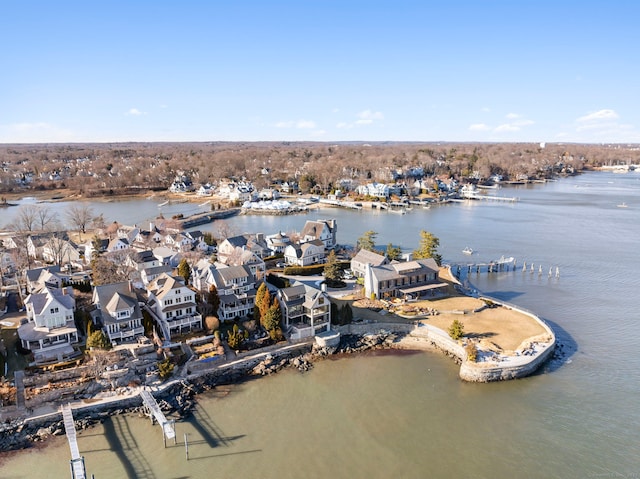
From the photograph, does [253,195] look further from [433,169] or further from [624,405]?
[624,405]

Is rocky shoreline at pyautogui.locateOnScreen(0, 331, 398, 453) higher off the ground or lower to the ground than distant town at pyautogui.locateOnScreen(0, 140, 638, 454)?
lower

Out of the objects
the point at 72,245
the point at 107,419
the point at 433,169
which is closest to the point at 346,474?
the point at 107,419

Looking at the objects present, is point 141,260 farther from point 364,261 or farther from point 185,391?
point 364,261

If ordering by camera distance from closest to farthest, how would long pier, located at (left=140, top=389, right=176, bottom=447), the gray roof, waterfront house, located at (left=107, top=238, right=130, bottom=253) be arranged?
1. long pier, located at (left=140, top=389, right=176, bottom=447)
2. the gray roof
3. waterfront house, located at (left=107, top=238, right=130, bottom=253)

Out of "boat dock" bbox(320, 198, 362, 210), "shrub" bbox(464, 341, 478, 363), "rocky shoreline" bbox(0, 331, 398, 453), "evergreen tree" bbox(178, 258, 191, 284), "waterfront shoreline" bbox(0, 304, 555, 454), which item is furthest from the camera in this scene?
"boat dock" bbox(320, 198, 362, 210)

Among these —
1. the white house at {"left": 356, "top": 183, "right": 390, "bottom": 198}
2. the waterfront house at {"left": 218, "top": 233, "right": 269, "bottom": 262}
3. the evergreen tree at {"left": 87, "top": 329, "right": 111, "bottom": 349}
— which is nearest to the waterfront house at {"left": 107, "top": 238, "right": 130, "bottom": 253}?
the waterfront house at {"left": 218, "top": 233, "right": 269, "bottom": 262}

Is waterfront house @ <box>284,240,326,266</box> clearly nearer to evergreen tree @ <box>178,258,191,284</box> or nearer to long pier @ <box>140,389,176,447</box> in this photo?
evergreen tree @ <box>178,258,191,284</box>

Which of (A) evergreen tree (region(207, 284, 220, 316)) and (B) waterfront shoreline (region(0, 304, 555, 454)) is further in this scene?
(A) evergreen tree (region(207, 284, 220, 316))
